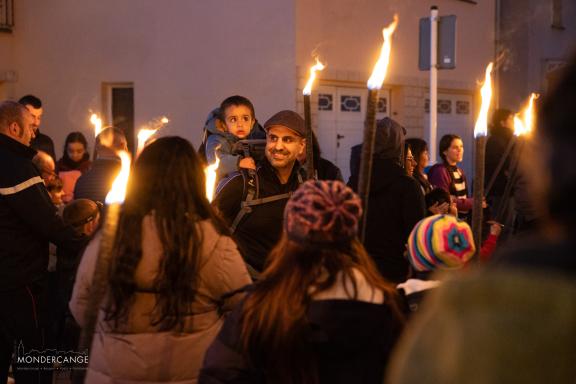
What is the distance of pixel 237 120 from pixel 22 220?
172 centimetres

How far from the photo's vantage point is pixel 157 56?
1364cm

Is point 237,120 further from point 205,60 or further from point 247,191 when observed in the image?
point 205,60

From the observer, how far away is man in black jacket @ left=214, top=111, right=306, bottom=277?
15.5 feet

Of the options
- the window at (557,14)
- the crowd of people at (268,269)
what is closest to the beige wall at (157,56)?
the crowd of people at (268,269)

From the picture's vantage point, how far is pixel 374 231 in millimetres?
4910

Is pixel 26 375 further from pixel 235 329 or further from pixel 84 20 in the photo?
pixel 84 20

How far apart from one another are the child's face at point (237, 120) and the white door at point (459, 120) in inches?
405

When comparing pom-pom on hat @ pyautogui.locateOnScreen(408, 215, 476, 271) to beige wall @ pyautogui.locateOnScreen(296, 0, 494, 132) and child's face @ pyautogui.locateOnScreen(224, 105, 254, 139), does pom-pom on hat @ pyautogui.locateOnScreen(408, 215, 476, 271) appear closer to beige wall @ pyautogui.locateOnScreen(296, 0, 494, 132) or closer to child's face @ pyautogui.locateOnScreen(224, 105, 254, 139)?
child's face @ pyautogui.locateOnScreen(224, 105, 254, 139)

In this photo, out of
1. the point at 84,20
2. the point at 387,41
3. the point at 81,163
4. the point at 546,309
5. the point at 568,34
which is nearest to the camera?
the point at 546,309

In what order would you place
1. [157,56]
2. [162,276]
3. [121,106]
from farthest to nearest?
[121,106]
[157,56]
[162,276]

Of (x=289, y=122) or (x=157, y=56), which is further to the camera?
(x=157, y=56)

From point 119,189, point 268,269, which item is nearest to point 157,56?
point 119,189

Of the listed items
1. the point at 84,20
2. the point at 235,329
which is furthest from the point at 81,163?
the point at 235,329

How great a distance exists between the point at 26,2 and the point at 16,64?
1116mm
